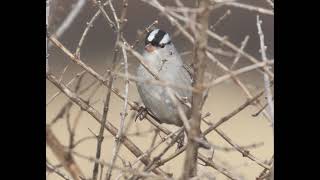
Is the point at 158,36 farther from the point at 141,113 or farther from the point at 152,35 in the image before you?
the point at 141,113

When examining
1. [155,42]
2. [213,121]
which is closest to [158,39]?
[155,42]

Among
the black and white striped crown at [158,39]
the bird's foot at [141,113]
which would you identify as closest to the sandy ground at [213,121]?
the bird's foot at [141,113]

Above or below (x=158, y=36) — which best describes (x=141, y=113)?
below

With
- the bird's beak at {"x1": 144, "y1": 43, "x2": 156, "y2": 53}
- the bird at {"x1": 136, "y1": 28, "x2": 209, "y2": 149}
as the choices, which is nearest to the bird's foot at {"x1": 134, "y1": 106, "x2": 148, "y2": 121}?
the bird at {"x1": 136, "y1": 28, "x2": 209, "y2": 149}

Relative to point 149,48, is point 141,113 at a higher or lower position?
lower

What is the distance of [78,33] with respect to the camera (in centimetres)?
196

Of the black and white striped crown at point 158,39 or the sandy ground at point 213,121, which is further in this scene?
the black and white striped crown at point 158,39

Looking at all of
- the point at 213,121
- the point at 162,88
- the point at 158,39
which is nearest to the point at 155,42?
the point at 158,39

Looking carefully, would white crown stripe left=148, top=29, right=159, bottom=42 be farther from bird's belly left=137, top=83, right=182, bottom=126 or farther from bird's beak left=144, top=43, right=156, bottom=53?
bird's belly left=137, top=83, right=182, bottom=126

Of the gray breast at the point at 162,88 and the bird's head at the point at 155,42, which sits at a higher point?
the bird's head at the point at 155,42

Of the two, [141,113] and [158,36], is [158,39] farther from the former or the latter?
[141,113]

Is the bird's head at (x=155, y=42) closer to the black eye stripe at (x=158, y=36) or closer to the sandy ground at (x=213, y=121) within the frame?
the black eye stripe at (x=158, y=36)
